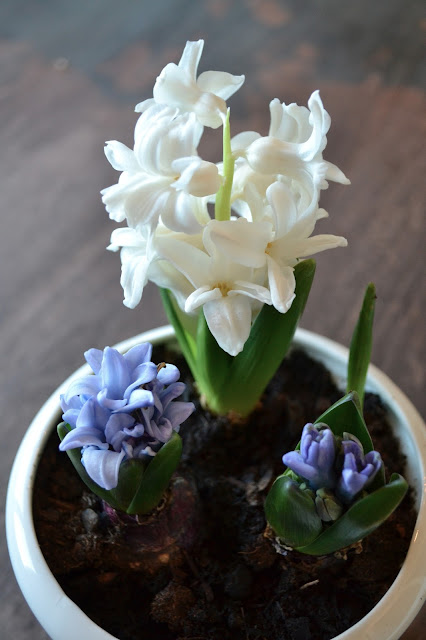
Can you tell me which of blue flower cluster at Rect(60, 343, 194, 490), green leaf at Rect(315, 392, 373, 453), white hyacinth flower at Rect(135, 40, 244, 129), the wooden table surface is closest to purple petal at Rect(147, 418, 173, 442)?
blue flower cluster at Rect(60, 343, 194, 490)

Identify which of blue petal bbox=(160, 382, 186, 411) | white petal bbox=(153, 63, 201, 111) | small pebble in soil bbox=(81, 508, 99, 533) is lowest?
small pebble in soil bbox=(81, 508, 99, 533)

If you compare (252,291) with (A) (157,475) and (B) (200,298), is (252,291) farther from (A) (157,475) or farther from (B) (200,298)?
(A) (157,475)

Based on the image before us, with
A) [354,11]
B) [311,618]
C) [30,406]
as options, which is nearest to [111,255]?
[30,406]

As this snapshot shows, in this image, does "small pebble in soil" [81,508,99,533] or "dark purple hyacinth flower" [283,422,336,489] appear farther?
"small pebble in soil" [81,508,99,533]

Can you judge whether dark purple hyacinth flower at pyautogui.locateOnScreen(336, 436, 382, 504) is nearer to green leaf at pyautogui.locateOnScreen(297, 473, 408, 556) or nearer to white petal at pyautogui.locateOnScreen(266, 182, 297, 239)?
green leaf at pyautogui.locateOnScreen(297, 473, 408, 556)

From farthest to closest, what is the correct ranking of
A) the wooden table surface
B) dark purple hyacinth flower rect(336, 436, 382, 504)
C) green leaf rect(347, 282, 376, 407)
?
the wooden table surface < green leaf rect(347, 282, 376, 407) < dark purple hyacinth flower rect(336, 436, 382, 504)

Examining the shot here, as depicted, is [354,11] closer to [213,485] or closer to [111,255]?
[111,255]
